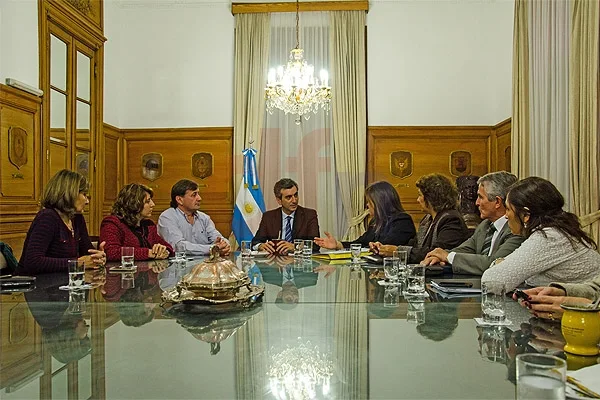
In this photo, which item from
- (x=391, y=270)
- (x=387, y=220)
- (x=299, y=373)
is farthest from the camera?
(x=387, y=220)

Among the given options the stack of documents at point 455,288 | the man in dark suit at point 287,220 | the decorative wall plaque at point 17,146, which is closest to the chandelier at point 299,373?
the stack of documents at point 455,288

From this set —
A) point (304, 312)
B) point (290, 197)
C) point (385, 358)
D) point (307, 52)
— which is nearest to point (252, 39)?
point (307, 52)

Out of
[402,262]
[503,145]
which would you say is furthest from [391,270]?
[503,145]

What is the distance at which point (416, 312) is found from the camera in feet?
7.15

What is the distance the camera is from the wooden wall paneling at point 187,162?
7.96 metres

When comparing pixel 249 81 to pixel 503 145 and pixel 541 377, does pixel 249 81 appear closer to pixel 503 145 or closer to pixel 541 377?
pixel 503 145

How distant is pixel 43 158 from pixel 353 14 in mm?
4331

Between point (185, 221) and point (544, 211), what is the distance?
11.4 ft

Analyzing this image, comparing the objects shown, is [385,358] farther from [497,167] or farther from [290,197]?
[497,167]

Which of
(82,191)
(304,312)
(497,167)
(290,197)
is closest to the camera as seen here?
(304,312)

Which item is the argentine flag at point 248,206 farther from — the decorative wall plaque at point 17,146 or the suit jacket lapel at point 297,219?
the decorative wall plaque at point 17,146

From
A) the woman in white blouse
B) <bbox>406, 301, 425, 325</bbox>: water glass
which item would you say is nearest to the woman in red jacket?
<bbox>406, 301, 425, 325</bbox>: water glass

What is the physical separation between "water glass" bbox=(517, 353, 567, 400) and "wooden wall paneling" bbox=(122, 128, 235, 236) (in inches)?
274

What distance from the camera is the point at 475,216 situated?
245 inches
